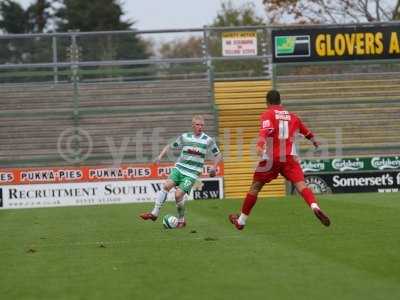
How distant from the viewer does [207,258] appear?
1172 centimetres

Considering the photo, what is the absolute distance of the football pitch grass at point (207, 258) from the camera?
9344mm

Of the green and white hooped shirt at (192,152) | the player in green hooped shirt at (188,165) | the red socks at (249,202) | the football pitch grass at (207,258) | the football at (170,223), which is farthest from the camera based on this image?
the green and white hooped shirt at (192,152)

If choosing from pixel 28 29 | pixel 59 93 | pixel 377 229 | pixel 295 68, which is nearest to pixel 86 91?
pixel 59 93

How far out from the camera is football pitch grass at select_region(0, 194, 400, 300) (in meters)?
9.34

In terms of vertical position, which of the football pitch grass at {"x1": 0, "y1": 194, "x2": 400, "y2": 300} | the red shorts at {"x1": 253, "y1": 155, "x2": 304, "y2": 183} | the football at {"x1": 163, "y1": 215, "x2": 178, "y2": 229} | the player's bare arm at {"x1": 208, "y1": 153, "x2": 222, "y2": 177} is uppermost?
the red shorts at {"x1": 253, "y1": 155, "x2": 304, "y2": 183}

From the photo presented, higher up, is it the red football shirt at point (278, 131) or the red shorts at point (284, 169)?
the red football shirt at point (278, 131)

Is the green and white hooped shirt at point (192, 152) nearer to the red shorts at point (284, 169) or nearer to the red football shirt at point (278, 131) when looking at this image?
the red shorts at point (284, 169)

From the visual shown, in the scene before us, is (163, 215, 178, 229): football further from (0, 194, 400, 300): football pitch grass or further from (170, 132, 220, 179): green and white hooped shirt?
(170, 132, 220, 179): green and white hooped shirt

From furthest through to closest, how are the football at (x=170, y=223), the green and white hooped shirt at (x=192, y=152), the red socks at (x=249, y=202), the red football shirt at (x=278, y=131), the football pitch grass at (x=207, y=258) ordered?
the green and white hooped shirt at (x=192, y=152) → the football at (x=170, y=223) → the red socks at (x=249, y=202) → the red football shirt at (x=278, y=131) → the football pitch grass at (x=207, y=258)

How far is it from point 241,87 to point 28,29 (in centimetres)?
4374

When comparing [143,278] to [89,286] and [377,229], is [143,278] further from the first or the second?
[377,229]

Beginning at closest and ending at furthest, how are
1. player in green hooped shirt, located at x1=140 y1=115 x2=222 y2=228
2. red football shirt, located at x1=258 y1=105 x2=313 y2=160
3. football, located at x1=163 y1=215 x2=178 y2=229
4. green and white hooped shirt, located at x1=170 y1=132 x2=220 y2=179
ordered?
1. red football shirt, located at x1=258 y1=105 x2=313 y2=160
2. football, located at x1=163 y1=215 x2=178 y2=229
3. player in green hooped shirt, located at x1=140 y1=115 x2=222 y2=228
4. green and white hooped shirt, located at x1=170 y1=132 x2=220 y2=179

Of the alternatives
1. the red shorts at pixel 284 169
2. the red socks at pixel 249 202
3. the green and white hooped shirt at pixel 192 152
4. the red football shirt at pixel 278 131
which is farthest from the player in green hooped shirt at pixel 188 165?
the red football shirt at pixel 278 131

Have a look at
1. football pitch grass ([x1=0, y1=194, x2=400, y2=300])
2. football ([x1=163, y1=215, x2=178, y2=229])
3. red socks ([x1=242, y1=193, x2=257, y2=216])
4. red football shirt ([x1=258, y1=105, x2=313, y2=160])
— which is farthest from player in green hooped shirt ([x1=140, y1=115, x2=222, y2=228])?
red football shirt ([x1=258, y1=105, x2=313, y2=160])
